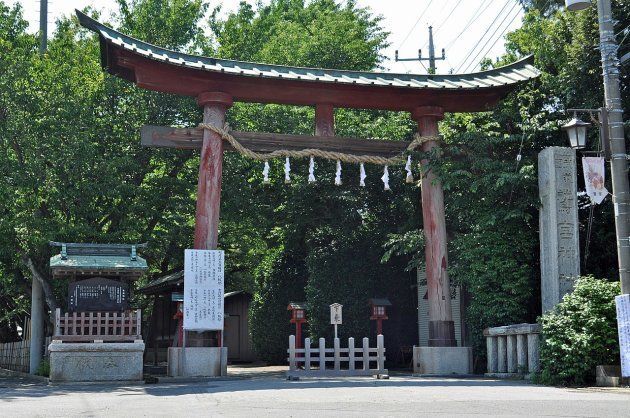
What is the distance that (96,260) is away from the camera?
1953cm

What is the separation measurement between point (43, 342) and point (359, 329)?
32.2 feet

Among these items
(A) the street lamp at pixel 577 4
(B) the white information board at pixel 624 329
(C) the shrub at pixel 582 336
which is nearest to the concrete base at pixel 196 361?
(C) the shrub at pixel 582 336

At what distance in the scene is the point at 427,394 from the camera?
531 inches

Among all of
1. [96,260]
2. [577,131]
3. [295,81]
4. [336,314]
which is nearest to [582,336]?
[577,131]

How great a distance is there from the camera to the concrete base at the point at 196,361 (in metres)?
18.8

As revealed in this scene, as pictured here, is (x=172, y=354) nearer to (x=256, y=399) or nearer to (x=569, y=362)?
(x=256, y=399)

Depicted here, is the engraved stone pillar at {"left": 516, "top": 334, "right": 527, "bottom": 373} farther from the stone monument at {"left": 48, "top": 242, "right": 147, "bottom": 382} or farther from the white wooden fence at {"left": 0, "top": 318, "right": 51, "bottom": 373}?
the white wooden fence at {"left": 0, "top": 318, "right": 51, "bottom": 373}

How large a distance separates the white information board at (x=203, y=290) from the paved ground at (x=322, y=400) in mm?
2610

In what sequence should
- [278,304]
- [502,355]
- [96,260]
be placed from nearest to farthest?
[502,355] → [96,260] → [278,304]

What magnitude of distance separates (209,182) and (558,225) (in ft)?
27.2

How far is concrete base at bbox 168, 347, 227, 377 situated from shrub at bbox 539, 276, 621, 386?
7.55 m

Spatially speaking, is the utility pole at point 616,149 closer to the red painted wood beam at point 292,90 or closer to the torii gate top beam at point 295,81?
the torii gate top beam at point 295,81

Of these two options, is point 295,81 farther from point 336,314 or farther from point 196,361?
point 196,361

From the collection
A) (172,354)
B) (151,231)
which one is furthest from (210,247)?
(151,231)
